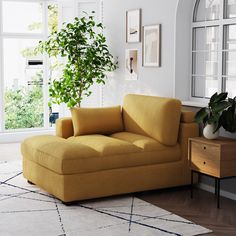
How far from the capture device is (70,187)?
4805mm

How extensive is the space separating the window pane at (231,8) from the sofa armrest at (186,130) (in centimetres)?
113

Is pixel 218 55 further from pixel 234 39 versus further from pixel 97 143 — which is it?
pixel 97 143

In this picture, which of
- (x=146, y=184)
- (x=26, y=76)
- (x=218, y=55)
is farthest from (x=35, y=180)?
(x=26, y=76)

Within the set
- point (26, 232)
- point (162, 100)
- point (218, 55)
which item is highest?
point (218, 55)

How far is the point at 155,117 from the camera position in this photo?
5.48 m

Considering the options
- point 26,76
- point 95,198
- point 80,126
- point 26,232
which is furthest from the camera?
point 26,76

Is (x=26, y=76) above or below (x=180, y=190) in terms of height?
above

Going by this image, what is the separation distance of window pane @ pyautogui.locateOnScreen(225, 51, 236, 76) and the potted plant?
62 cm

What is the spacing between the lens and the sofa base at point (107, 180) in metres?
4.82

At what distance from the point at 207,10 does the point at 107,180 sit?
2330 millimetres

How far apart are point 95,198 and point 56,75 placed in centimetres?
438

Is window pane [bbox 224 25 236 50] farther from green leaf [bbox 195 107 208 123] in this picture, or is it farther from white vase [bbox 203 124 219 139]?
white vase [bbox 203 124 219 139]

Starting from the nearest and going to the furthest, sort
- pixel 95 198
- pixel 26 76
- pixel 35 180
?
pixel 95 198, pixel 35 180, pixel 26 76

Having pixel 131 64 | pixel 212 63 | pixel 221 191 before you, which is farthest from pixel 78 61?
pixel 221 191
